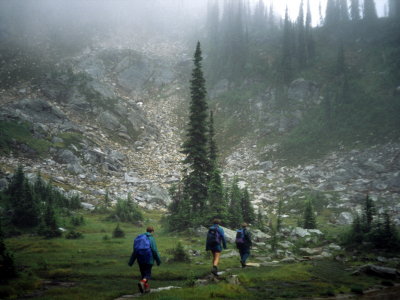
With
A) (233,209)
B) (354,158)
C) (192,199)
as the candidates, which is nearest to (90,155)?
(192,199)

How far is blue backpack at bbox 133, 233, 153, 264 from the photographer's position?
32.8 ft

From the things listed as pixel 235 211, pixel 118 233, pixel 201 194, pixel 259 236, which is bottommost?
pixel 259 236

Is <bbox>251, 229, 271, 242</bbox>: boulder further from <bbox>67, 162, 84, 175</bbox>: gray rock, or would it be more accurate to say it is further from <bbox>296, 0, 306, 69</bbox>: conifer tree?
<bbox>296, 0, 306, 69</bbox>: conifer tree

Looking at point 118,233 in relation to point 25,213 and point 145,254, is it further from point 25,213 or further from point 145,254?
point 145,254

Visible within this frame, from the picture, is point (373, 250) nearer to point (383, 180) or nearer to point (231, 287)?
point (231, 287)

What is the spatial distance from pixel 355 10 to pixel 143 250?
101 m

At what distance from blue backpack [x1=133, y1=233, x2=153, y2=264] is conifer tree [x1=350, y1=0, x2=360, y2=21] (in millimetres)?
97478

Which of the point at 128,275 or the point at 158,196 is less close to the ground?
the point at 158,196

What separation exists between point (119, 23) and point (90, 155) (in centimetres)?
8109

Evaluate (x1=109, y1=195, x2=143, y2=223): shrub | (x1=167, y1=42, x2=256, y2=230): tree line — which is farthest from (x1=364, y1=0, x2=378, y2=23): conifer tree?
(x1=109, y1=195, x2=143, y2=223): shrub

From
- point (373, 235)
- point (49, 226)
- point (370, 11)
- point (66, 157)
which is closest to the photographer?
point (373, 235)

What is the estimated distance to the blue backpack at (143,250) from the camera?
9.98 metres

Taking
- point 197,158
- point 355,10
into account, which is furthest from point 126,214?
point 355,10

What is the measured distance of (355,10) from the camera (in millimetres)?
85000
